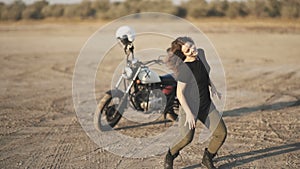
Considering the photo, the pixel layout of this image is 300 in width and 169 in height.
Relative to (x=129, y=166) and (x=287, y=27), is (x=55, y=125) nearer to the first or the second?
(x=129, y=166)

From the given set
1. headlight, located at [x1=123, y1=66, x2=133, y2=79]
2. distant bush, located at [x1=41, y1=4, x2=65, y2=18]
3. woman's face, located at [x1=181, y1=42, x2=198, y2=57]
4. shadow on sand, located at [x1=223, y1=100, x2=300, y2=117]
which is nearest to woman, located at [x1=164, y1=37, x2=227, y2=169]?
woman's face, located at [x1=181, y1=42, x2=198, y2=57]

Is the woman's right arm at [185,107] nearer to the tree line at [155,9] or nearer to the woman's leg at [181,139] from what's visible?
the woman's leg at [181,139]

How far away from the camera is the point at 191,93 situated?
510 centimetres

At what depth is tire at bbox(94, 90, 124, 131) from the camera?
23.4 ft

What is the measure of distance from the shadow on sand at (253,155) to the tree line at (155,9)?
106 feet

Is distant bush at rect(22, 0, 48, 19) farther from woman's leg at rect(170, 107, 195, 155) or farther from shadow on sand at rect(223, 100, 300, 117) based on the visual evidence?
woman's leg at rect(170, 107, 195, 155)

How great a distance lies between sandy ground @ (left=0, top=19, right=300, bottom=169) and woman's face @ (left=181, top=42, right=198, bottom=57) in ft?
5.19

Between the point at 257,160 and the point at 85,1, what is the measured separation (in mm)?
46158

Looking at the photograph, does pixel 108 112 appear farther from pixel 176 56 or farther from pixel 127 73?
pixel 176 56

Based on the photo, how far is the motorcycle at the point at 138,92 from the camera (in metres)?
6.96

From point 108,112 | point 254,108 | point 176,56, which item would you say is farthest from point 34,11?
point 176,56

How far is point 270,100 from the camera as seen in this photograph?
374 inches

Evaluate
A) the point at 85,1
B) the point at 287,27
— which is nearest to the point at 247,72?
the point at 287,27

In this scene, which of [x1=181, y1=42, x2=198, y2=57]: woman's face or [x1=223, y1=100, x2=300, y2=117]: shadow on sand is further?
[x1=223, y1=100, x2=300, y2=117]: shadow on sand
